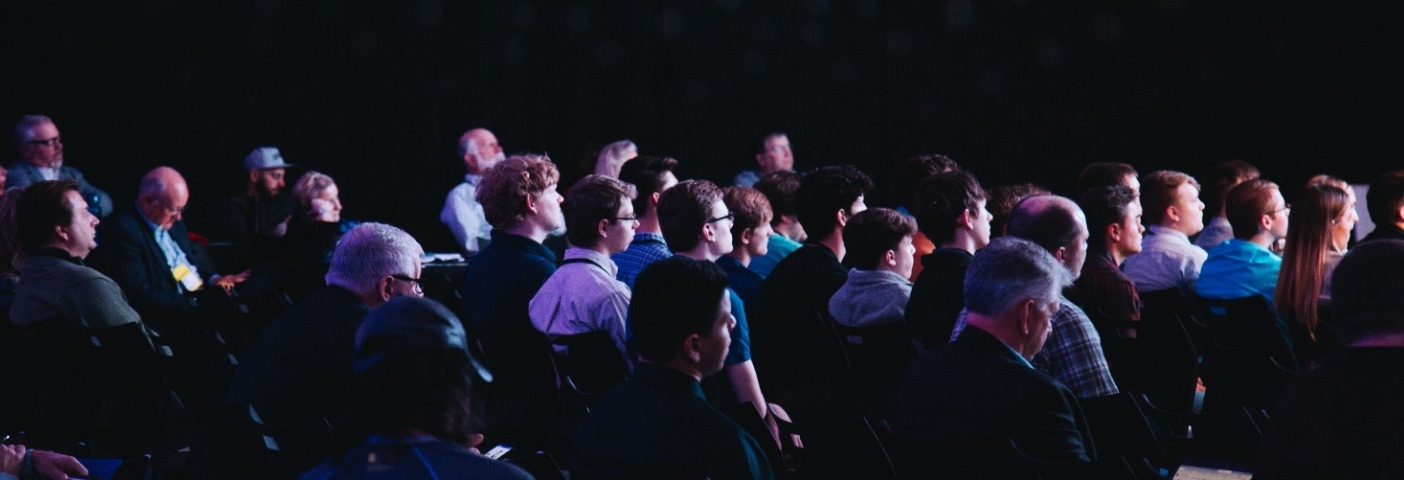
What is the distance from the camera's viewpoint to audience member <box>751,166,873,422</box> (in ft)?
13.6

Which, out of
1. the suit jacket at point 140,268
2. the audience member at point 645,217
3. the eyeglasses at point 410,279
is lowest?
the suit jacket at point 140,268

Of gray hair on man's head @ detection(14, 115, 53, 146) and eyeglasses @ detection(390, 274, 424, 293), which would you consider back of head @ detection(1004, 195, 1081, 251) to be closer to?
eyeglasses @ detection(390, 274, 424, 293)

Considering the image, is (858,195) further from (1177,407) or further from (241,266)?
(241,266)

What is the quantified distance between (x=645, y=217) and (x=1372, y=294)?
2978mm

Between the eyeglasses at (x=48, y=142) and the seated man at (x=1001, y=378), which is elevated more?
the seated man at (x=1001, y=378)

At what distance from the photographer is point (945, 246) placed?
442cm

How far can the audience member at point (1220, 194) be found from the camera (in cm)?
627

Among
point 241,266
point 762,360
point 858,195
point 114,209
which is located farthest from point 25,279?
point 114,209

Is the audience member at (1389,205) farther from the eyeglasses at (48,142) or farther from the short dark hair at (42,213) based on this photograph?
the eyeglasses at (48,142)

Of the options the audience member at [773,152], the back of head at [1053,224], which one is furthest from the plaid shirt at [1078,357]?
the audience member at [773,152]

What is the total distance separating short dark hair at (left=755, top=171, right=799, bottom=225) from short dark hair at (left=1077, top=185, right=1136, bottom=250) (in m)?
1.45

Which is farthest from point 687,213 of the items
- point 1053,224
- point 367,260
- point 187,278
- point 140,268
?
point 187,278

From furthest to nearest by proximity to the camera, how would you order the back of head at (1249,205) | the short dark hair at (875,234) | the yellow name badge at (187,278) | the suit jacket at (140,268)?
the yellow name badge at (187,278), the suit jacket at (140,268), the back of head at (1249,205), the short dark hair at (875,234)

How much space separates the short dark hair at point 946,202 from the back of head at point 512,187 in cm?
120
